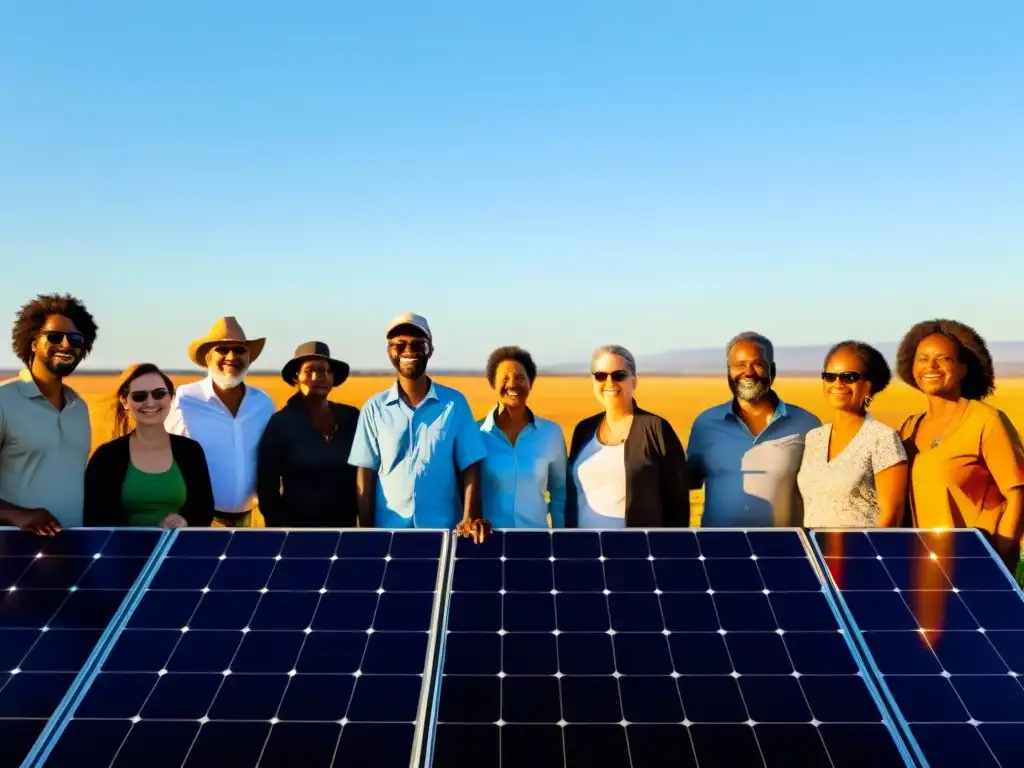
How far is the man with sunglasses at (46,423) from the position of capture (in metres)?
6.92

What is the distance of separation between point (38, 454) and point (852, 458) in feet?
21.4

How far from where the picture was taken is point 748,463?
737 centimetres

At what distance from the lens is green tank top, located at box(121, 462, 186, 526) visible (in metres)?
6.96

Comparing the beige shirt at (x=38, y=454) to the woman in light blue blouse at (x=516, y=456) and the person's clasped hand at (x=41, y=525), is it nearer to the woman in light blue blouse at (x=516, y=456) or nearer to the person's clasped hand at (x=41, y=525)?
the person's clasped hand at (x=41, y=525)

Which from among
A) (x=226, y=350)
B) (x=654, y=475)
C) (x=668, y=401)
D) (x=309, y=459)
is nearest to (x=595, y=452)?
(x=654, y=475)

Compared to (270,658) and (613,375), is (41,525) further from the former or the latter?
(613,375)

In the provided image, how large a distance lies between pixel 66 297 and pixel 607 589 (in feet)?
17.8

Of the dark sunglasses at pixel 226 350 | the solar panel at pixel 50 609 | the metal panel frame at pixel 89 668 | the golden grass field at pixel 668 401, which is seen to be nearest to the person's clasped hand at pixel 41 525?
the solar panel at pixel 50 609

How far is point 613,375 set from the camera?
7332mm

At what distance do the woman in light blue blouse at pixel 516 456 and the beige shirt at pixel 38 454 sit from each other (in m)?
3.38

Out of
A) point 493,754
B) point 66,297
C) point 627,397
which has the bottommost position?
point 493,754

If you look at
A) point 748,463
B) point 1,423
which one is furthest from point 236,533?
point 748,463

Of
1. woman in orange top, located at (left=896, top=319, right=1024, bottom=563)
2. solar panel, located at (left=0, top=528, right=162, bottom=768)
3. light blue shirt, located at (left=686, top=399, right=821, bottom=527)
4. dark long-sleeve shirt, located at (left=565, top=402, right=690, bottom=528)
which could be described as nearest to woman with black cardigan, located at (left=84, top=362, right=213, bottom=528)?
solar panel, located at (left=0, top=528, right=162, bottom=768)

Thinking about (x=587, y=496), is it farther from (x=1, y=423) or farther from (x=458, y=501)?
(x=1, y=423)
